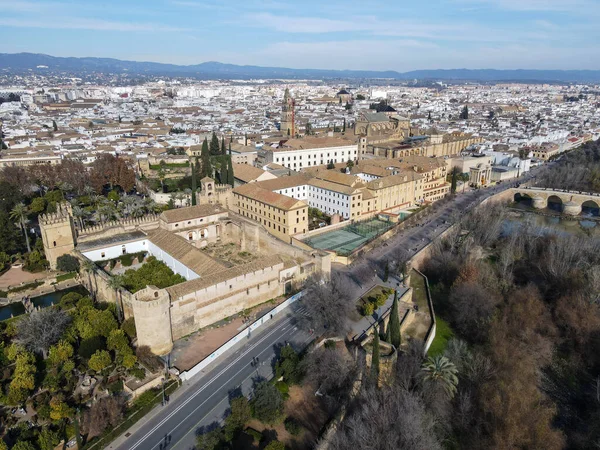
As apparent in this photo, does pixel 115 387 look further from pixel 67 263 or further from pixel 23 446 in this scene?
pixel 67 263

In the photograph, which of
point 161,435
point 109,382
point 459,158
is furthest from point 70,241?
point 459,158

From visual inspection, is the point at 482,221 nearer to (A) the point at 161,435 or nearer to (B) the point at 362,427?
(B) the point at 362,427

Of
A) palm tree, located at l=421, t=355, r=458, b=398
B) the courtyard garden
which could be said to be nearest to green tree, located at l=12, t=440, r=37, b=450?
the courtyard garden

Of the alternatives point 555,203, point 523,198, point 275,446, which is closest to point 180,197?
point 275,446

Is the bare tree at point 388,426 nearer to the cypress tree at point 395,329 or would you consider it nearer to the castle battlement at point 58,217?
the cypress tree at point 395,329

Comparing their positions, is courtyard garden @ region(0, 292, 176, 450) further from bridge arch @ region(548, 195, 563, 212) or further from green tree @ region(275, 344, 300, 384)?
bridge arch @ region(548, 195, 563, 212)

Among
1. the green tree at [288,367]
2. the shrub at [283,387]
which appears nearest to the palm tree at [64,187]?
the green tree at [288,367]
